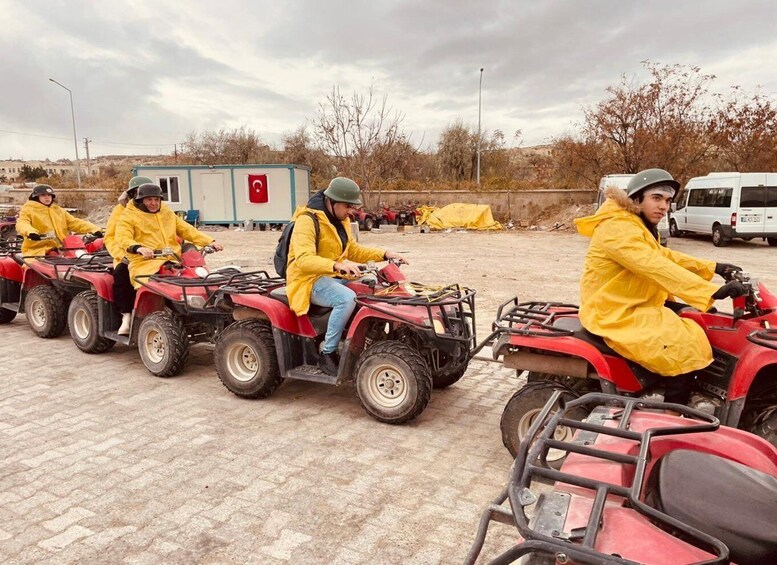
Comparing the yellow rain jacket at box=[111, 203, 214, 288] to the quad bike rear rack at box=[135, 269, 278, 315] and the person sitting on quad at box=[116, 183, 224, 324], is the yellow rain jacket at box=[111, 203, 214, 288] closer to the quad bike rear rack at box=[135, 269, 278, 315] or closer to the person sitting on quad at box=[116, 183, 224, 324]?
the person sitting on quad at box=[116, 183, 224, 324]

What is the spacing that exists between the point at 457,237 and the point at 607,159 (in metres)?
10.2

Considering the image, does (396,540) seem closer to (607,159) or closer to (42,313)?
(42,313)

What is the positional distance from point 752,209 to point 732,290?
17464mm

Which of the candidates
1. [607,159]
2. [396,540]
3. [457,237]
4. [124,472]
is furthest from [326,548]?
[607,159]

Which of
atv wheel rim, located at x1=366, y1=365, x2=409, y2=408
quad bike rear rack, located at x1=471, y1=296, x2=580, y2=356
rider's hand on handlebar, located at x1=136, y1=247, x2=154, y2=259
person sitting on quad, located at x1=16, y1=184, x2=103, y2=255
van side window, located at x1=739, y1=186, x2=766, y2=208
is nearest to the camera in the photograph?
quad bike rear rack, located at x1=471, y1=296, x2=580, y2=356

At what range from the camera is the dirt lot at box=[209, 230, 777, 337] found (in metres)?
11.2

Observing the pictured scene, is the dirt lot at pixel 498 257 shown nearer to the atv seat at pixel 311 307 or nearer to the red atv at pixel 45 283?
the atv seat at pixel 311 307

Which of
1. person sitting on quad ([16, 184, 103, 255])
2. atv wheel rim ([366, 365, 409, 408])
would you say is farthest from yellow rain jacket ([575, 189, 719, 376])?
person sitting on quad ([16, 184, 103, 255])

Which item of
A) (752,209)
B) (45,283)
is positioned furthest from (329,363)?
(752,209)

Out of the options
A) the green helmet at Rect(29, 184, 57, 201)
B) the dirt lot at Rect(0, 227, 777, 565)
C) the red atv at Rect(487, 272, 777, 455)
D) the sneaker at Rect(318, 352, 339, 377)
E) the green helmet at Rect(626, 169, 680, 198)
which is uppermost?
the green helmet at Rect(29, 184, 57, 201)

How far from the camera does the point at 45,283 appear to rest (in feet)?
26.5

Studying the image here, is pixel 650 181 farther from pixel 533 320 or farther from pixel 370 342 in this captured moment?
pixel 370 342

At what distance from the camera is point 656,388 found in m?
3.71

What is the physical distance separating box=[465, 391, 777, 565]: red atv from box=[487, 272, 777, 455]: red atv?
143 cm
